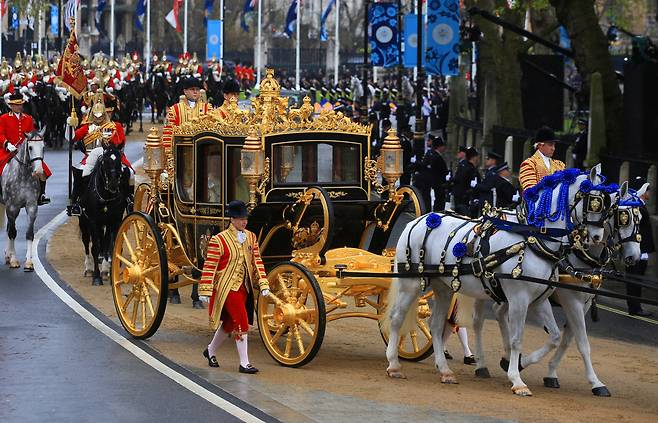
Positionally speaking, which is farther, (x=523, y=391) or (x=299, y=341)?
(x=299, y=341)

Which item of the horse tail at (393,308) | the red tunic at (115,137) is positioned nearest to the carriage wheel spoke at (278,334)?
the horse tail at (393,308)

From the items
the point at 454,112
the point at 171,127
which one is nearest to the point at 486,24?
the point at 454,112

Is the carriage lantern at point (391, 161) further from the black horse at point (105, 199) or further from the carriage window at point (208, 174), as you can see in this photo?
the black horse at point (105, 199)

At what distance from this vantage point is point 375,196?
16125 mm

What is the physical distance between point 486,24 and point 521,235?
2751cm

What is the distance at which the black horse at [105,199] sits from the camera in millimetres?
20203

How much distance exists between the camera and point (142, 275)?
51.5ft

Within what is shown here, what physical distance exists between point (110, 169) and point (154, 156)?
13.1 ft

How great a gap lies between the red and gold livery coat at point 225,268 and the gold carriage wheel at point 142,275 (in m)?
1.37

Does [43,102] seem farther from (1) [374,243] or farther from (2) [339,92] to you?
(1) [374,243]

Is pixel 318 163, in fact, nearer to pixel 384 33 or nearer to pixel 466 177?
pixel 466 177

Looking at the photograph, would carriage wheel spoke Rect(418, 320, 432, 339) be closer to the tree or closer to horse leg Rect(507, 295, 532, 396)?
horse leg Rect(507, 295, 532, 396)

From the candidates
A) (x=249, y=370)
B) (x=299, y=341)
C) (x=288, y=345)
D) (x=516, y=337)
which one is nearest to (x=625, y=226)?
(x=516, y=337)

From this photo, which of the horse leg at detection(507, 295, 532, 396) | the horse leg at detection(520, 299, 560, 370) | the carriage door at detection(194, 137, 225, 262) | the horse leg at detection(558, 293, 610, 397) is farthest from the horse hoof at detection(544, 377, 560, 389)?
the carriage door at detection(194, 137, 225, 262)
